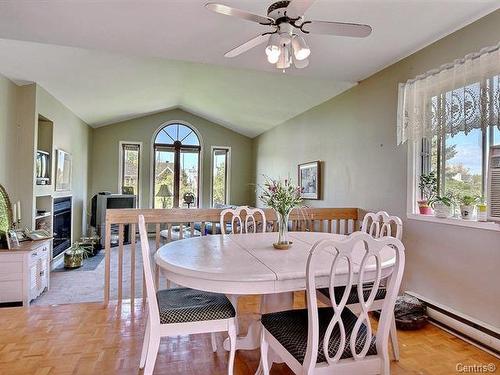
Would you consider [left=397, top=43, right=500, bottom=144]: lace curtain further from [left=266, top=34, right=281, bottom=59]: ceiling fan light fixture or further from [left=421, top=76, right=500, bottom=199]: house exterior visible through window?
[left=266, top=34, right=281, bottom=59]: ceiling fan light fixture

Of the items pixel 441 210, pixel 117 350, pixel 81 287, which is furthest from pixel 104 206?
pixel 441 210

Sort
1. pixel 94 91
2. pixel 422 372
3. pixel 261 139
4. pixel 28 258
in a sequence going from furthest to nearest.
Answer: pixel 261 139, pixel 94 91, pixel 28 258, pixel 422 372

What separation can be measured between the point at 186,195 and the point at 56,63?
4767mm

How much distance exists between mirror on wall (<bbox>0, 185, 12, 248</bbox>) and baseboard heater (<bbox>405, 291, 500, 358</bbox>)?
4272 millimetres

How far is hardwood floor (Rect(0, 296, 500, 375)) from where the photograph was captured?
2.01 m

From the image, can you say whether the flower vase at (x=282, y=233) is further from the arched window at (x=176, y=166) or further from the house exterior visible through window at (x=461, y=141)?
the arched window at (x=176, y=166)

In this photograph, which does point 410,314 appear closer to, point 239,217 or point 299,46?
point 239,217

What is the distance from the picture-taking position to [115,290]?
418 centimetres

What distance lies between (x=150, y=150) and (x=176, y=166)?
78cm

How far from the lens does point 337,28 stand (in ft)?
6.14

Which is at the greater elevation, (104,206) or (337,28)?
(337,28)

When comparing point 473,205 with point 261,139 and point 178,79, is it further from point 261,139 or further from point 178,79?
point 261,139

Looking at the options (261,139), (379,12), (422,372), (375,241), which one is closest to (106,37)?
(379,12)

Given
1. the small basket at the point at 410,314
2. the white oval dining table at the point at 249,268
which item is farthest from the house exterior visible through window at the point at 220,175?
the white oval dining table at the point at 249,268
